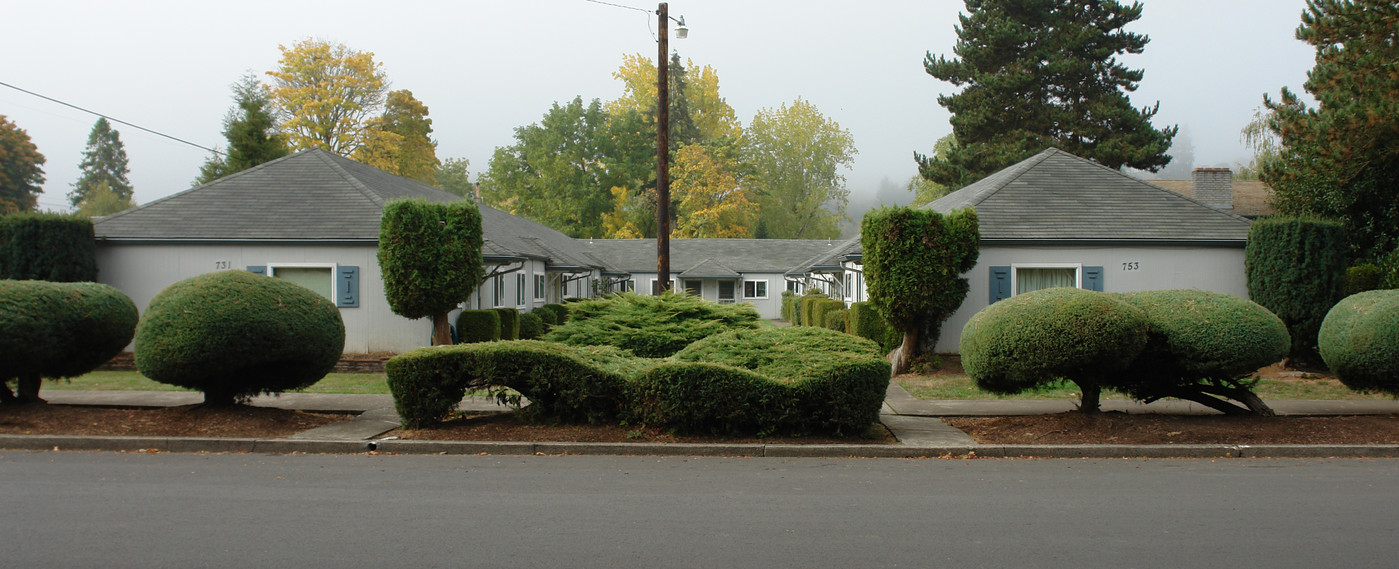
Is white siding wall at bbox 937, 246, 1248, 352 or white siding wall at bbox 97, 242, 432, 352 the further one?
white siding wall at bbox 97, 242, 432, 352

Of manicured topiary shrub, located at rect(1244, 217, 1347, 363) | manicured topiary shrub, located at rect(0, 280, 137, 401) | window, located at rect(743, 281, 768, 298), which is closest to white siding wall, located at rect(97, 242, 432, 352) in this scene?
manicured topiary shrub, located at rect(0, 280, 137, 401)

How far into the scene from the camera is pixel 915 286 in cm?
1645

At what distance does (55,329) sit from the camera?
10.1 metres

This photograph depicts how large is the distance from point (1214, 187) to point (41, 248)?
32.2m

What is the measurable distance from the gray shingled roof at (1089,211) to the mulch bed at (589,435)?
10.1 m

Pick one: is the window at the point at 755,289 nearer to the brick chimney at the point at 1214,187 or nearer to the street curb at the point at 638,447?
the brick chimney at the point at 1214,187

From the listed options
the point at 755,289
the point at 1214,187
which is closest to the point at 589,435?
the point at 1214,187

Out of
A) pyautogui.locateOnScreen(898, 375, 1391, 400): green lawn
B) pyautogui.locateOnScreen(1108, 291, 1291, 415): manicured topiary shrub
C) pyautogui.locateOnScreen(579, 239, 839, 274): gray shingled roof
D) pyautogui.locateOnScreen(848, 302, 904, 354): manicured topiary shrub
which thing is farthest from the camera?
pyautogui.locateOnScreen(579, 239, 839, 274): gray shingled roof

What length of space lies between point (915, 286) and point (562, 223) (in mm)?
44931

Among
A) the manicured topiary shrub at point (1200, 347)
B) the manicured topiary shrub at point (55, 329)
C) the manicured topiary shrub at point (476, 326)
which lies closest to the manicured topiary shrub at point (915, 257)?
the manicured topiary shrub at point (1200, 347)

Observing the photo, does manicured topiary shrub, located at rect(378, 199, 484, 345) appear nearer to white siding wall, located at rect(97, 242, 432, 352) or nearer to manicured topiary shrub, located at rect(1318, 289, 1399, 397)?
white siding wall, located at rect(97, 242, 432, 352)

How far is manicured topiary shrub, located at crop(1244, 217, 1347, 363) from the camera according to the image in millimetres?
17141

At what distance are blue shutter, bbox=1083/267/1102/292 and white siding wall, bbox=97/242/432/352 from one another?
14.6 meters

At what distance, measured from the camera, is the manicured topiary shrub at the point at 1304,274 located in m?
17.1
